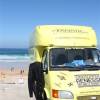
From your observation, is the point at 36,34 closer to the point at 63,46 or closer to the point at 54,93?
the point at 63,46

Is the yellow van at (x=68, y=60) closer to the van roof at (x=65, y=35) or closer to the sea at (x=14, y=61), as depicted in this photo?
the van roof at (x=65, y=35)

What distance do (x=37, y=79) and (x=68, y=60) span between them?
116 centimetres

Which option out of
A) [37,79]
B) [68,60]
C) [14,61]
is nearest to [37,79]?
[37,79]

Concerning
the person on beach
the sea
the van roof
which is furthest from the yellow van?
the sea

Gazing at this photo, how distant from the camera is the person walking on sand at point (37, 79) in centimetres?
1219

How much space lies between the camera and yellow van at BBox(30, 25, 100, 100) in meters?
10.5

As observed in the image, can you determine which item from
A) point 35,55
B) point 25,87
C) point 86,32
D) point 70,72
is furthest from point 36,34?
point 25,87

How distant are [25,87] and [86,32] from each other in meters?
6.53

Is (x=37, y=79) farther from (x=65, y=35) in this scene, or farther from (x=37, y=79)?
(x=65, y=35)

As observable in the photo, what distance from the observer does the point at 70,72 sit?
1102cm

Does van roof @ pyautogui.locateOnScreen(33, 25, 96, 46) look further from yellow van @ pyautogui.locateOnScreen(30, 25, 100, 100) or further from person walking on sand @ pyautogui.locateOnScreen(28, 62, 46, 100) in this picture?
person walking on sand @ pyautogui.locateOnScreen(28, 62, 46, 100)

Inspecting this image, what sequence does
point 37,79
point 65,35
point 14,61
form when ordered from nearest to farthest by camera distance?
point 37,79, point 65,35, point 14,61

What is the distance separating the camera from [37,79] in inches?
488

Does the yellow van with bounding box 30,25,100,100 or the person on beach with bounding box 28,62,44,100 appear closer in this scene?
the yellow van with bounding box 30,25,100,100
